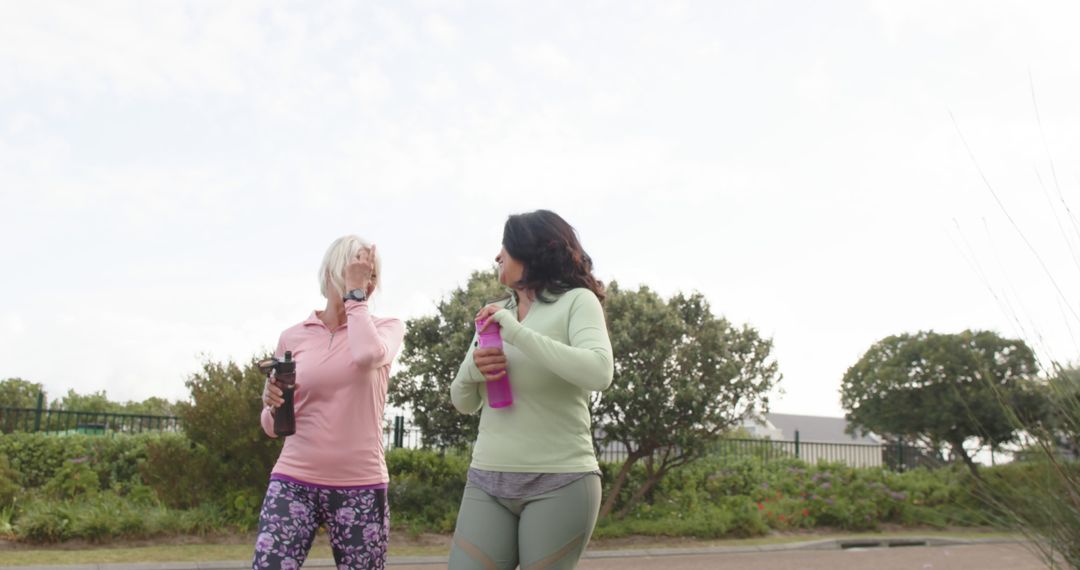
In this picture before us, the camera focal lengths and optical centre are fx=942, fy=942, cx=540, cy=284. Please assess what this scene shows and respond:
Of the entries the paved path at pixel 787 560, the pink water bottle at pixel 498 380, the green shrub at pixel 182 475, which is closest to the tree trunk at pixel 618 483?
the paved path at pixel 787 560

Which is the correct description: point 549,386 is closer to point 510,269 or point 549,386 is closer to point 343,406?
point 510,269

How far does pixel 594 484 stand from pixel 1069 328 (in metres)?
2.61

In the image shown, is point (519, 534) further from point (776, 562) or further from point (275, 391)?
point (776, 562)

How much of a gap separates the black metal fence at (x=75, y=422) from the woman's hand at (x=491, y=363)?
12537mm

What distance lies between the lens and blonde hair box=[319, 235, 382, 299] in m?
3.70

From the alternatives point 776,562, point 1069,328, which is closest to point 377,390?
point 1069,328

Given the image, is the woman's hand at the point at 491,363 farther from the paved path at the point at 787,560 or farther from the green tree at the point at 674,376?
the green tree at the point at 674,376

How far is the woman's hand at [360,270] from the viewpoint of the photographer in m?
3.64

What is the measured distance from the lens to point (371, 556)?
3492 mm

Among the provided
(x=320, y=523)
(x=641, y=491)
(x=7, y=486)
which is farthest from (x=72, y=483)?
(x=320, y=523)

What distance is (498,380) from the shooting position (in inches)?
117

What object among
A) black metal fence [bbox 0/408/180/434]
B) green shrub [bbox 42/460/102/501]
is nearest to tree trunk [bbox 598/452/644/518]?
black metal fence [bbox 0/408/180/434]

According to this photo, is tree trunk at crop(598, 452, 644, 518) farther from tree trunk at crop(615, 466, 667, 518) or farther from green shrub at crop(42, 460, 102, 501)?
green shrub at crop(42, 460, 102, 501)

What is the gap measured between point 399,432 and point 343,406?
11.7 m
